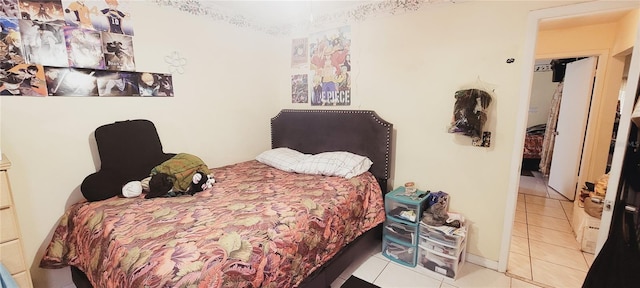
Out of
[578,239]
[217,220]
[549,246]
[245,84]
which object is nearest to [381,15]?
[245,84]

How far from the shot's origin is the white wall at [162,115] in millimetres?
1679

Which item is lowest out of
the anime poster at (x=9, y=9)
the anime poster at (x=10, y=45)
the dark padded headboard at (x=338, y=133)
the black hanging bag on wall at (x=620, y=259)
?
the black hanging bag on wall at (x=620, y=259)

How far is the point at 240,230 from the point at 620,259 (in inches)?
57.9

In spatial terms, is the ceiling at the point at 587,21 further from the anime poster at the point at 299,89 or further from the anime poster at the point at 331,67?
the anime poster at the point at 299,89

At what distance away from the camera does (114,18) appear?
1.92 meters

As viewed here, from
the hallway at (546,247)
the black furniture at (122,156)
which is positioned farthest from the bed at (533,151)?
the black furniture at (122,156)

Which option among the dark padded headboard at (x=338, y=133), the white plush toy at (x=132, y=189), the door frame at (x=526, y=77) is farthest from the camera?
the dark padded headboard at (x=338, y=133)

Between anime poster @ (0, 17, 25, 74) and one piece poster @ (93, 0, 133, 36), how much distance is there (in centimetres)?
41

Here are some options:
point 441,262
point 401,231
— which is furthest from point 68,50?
point 441,262

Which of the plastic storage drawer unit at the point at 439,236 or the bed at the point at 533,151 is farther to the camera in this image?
the bed at the point at 533,151

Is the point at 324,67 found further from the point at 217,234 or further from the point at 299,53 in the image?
the point at 217,234

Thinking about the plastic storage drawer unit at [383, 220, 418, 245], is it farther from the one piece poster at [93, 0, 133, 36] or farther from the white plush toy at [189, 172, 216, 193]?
the one piece poster at [93, 0, 133, 36]

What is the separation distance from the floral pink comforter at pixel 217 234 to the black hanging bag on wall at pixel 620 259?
1.23 meters

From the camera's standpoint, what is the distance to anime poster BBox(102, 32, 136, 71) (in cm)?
191
